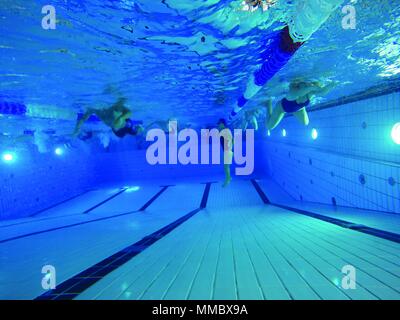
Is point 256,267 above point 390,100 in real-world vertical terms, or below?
below

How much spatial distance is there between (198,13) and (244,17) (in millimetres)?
538

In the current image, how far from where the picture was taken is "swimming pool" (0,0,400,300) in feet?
8.28

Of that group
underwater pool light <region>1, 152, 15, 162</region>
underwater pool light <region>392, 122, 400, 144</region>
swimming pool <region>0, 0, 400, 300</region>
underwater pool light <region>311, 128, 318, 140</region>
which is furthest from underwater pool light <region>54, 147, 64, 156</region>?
underwater pool light <region>392, 122, 400, 144</region>

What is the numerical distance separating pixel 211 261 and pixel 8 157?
10.8 meters

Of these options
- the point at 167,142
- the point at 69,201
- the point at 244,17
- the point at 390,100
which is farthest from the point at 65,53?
the point at 167,142

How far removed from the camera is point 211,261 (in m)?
3.05

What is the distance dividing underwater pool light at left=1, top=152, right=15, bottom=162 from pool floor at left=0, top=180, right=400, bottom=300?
598 cm

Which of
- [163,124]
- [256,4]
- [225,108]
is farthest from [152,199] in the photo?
[256,4]

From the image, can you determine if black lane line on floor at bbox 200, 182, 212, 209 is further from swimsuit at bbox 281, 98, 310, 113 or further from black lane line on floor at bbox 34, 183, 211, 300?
black lane line on floor at bbox 34, 183, 211, 300

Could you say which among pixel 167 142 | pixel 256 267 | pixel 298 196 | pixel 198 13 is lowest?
pixel 298 196

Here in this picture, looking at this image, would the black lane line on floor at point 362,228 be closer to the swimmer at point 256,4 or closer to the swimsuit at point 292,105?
the swimsuit at point 292,105

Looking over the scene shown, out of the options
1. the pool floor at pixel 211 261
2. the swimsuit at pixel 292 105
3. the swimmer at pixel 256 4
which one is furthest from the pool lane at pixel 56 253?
the swimsuit at pixel 292 105
